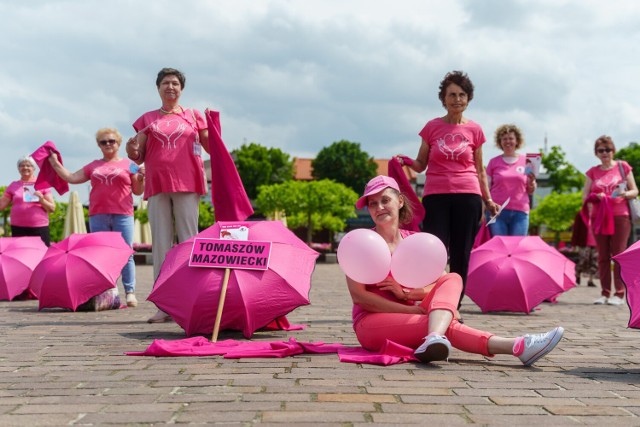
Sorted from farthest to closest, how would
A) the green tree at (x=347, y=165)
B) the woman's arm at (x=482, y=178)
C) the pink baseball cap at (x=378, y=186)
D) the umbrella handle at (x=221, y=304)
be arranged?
the green tree at (x=347, y=165)
the woman's arm at (x=482, y=178)
the umbrella handle at (x=221, y=304)
the pink baseball cap at (x=378, y=186)

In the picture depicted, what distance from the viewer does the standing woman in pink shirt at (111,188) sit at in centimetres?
848

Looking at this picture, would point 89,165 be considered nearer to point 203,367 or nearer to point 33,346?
point 33,346

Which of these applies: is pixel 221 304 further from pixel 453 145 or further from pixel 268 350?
pixel 453 145

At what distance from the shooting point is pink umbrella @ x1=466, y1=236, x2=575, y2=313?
8.05 metres

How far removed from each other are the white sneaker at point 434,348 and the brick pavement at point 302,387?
0.23 feet

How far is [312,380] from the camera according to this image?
153 inches

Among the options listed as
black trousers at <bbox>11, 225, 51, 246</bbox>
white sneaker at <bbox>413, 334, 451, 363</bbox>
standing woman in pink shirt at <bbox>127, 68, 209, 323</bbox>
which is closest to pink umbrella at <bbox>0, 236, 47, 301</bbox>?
black trousers at <bbox>11, 225, 51, 246</bbox>

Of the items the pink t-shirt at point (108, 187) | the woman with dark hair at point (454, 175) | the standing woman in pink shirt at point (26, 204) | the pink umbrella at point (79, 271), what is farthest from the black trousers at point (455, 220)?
the standing woman in pink shirt at point (26, 204)

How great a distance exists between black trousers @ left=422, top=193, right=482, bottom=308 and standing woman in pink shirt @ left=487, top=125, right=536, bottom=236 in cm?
280

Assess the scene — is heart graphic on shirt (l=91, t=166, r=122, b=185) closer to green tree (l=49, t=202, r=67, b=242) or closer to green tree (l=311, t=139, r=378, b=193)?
green tree (l=49, t=202, r=67, b=242)

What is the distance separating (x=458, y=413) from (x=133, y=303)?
6.26 metres

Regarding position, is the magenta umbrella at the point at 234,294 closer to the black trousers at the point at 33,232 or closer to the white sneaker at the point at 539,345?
the white sneaker at the point at 539,345

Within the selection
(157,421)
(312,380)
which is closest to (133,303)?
(312,380)

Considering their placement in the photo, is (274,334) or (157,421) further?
(274,334)
